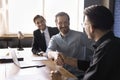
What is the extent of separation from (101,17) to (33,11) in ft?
14.2

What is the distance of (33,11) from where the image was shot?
18.7 ft

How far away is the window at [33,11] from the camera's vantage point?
5.65 m

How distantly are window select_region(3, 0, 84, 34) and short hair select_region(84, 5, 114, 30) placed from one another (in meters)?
4.16

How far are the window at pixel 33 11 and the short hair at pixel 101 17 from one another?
4.16 m

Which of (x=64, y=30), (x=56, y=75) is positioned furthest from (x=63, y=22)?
(x=56, y=75)

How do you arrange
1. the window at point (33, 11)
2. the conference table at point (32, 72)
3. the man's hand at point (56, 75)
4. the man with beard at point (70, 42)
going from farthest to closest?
the window at point (33, 11)
the man with beard at point (70, 42)
the conference table at point (32, 72)
the man's hand at point (56, 75)

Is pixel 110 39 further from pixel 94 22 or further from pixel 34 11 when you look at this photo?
pixel 34 11

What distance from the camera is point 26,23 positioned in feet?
18.8

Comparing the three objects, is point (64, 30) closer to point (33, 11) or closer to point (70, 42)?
point (70, 42)

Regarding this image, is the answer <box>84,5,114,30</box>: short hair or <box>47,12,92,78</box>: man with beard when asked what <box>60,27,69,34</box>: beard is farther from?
<box>84,5,114,30</box>: short hair

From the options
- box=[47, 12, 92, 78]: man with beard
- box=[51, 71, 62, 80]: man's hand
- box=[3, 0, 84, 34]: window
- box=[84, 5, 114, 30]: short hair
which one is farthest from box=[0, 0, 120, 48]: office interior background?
Answer: box=[84, 5, 114, 30]: short hair

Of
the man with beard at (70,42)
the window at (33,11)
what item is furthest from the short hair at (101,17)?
the window at (33,11)

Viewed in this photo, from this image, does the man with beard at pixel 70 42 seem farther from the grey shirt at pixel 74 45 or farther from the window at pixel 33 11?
the window at pixel 33 11

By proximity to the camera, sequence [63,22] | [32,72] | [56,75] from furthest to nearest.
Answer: [63,22], [32,72], [56,75]
